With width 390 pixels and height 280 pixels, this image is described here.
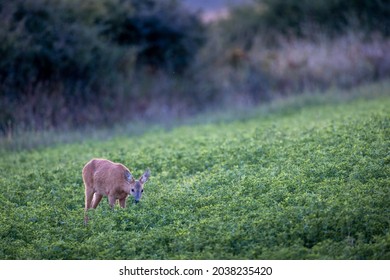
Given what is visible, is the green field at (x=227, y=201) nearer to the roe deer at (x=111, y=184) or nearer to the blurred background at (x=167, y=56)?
the roe deer at (x=111, y=184)

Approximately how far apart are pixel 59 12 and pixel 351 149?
476 inches

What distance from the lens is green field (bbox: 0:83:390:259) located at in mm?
7742

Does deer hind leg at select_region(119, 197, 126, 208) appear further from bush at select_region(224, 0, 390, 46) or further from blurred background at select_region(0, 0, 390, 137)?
bush at select_region(224, 0, 390, 46)

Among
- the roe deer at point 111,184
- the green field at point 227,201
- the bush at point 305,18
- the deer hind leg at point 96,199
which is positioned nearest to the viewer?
the green field at point 227,201

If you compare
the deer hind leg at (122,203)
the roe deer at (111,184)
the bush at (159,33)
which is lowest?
the deer hind leg at (122,203)

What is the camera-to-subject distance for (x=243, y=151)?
38.9ft

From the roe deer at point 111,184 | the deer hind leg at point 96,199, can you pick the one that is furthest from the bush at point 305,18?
the deer hind leg at point 96,199

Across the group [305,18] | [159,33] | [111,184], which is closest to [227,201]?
[111,184]

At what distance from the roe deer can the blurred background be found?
686cm

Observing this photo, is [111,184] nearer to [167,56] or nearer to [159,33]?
[167,56]

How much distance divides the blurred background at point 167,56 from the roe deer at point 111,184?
6.86 metres

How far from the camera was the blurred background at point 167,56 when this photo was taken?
18.0m

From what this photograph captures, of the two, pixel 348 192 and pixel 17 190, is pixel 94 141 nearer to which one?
pixel 17 190

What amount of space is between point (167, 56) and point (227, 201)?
14.7 metres
